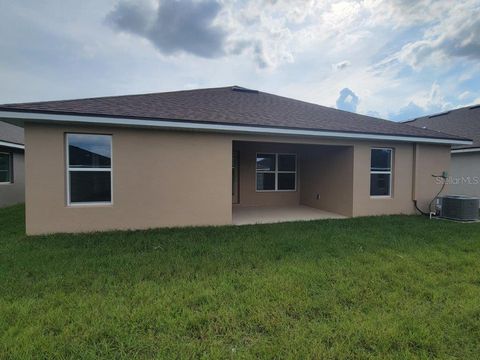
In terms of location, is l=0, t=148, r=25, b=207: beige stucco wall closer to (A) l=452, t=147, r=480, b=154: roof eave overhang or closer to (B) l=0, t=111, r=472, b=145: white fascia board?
(B) l=0, t=111, r=472, b=145: white fascia board

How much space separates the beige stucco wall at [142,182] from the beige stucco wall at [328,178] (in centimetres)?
410

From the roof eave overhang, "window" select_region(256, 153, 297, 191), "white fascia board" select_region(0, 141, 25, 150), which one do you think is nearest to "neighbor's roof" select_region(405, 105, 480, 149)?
the roof eave overhang

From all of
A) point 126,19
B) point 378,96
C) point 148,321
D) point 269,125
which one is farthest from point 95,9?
point 378,96

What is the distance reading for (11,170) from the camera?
1070 centimetres

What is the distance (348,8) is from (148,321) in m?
11.9

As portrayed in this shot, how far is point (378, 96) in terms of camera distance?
14562mm

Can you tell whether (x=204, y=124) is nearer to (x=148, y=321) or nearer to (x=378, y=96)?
(x=148, y=321)

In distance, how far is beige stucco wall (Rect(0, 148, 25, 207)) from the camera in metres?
10.2

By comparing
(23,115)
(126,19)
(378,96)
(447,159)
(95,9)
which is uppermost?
(126,19)

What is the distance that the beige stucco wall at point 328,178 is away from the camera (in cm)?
807

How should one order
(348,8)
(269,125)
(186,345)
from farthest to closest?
(348,8) → (269,125) → (186,345)

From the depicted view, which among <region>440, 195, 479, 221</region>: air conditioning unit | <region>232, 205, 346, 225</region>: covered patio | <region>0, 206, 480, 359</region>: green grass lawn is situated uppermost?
<region>440, 195, 479, 221</region>: air conditioning unit

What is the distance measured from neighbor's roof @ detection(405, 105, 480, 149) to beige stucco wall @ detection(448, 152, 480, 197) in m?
0.64

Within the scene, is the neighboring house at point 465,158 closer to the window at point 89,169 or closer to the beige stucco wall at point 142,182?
the beige stucco wall at point 142,182
